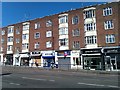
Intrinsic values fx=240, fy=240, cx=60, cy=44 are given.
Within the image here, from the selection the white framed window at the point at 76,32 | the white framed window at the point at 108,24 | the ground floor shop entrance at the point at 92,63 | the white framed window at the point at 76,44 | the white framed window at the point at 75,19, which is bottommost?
the ground floor shop entrance at the point at 92,63

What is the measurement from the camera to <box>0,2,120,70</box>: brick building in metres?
39.8

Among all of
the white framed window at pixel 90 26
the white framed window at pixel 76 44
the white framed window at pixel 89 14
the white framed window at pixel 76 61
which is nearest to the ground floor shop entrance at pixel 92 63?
the white framed window at pixel 76 61

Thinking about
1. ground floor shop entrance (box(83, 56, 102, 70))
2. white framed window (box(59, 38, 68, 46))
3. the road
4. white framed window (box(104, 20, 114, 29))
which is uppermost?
white framed window (box(104, 20, 114, 29))

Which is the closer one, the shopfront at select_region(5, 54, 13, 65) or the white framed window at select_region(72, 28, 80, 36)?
the white framed window at select_region(72, 28, 80, 36)

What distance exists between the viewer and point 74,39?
4575cm

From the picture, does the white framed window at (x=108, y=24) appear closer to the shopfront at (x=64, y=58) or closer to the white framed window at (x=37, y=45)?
the shopfront at (x=64, y=58)

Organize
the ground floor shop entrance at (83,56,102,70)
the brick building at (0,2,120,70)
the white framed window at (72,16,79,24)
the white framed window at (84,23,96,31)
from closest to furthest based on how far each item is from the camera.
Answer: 1. the brick building at (0,2,120,70)
2. the ground floor shop entrance at (83,56,102,70)
3. the white framed window at (84,23,96,31)
4. the white framed window at (72,16,79,24)

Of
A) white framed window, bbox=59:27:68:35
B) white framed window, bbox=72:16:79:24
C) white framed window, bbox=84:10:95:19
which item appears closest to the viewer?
white framed window, bbox=84:10:95:19

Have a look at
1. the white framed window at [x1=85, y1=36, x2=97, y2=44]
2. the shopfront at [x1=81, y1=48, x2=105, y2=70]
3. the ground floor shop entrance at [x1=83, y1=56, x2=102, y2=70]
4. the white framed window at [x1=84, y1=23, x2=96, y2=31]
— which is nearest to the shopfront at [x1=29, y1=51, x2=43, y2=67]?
the shopfront at [x1=81, y1=48, x2=105, y2=70]

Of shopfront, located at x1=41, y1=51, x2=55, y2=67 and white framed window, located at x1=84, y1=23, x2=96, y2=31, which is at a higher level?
white framed window, located at x1=84, y1=23, x2=96, y2=31

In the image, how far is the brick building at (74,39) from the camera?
3978 cm

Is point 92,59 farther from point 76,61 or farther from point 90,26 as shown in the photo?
point 90,26

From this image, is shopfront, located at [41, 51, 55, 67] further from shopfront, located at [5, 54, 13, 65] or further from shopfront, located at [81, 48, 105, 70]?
shopfront, located at [5, 54, 13, 65]

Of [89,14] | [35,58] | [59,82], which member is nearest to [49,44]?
[35,58]
